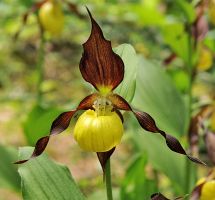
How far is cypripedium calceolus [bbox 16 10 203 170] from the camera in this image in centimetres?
104

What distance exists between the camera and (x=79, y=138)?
43.1 inches

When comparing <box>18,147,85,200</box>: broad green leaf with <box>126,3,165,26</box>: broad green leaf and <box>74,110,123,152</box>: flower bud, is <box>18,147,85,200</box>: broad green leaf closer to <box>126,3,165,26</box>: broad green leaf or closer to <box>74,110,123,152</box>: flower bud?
<box>74,110,123,152</box>: flower bud

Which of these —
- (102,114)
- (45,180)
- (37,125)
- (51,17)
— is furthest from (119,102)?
(51,17)

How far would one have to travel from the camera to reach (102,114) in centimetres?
115

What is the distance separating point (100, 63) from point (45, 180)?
1.19ft

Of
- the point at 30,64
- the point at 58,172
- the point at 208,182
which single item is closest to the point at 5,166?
the point at 58,172

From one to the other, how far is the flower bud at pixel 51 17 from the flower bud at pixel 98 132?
4.18 ft

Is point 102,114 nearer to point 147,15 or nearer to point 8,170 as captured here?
point 8,170

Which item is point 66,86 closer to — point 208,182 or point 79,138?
point 208,182

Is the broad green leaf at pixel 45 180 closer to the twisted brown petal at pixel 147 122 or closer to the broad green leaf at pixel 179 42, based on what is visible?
the twisted brown petal at pixel 147 122

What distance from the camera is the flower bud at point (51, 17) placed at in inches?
90.4

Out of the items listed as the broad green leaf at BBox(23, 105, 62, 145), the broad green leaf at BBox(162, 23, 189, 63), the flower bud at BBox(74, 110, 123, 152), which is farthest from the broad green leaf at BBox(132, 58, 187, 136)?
the flower bud at BBox(74, 110, 123, 152)

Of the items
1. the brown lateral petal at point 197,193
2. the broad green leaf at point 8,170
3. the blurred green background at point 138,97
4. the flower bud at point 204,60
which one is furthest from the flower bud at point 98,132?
the flower bud at point 204,60

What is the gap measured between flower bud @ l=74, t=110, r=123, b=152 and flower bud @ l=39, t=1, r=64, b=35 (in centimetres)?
128
